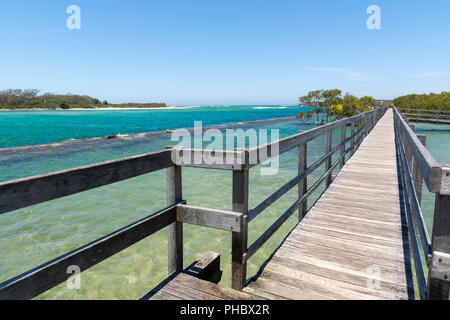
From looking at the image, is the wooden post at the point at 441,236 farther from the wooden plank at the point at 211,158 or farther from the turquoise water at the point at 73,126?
the turquoise water at the point at 73,126

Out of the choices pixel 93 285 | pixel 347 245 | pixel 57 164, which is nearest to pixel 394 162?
pixel 347 245

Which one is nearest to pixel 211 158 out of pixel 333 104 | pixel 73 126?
pixel 333 104

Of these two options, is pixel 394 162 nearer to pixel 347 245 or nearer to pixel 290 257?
pixel 347 245

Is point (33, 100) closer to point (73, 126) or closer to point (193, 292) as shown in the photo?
point (73, 126)

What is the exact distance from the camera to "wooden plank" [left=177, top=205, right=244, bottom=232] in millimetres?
2465

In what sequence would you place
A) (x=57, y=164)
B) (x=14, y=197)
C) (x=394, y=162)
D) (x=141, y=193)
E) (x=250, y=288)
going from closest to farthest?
(x=14, y=197), (x=250, y=288), (x=394, y=162), (x=141, y=193), (x=57, y=164)

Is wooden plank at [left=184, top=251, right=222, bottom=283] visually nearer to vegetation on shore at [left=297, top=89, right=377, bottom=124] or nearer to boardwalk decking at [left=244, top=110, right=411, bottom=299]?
boardwalk decking at [left=244, top=110, right=411, bottom=299]

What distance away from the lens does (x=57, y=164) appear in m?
17.8

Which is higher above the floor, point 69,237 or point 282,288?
point 282,288

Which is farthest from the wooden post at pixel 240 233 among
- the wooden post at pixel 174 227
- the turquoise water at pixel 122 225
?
the turquoise water at pixel 122 225

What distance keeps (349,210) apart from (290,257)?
6.44 ft
